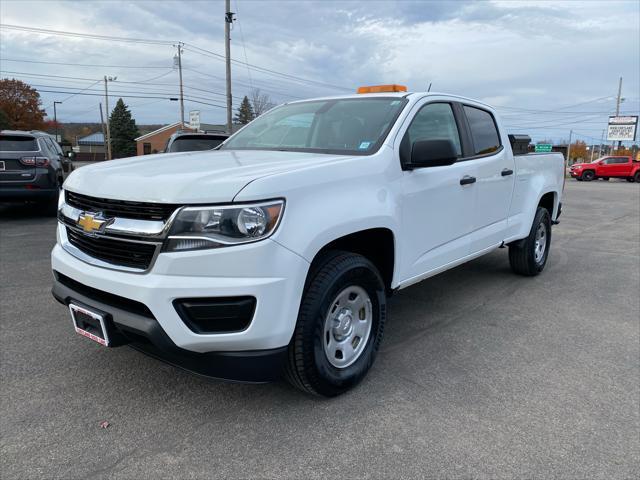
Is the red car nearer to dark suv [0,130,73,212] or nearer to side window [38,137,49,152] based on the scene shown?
side window [38,137,49,152]

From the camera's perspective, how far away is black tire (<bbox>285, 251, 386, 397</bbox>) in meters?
2.56

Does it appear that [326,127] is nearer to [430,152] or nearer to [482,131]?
[430,152]

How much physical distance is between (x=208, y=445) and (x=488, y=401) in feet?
5.41

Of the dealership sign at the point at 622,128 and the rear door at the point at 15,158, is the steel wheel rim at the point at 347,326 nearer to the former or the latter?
the rear door at the point at 15,158

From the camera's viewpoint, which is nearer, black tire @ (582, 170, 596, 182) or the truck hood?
the truck hood

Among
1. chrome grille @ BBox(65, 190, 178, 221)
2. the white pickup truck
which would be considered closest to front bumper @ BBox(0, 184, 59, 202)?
the white pickup truck

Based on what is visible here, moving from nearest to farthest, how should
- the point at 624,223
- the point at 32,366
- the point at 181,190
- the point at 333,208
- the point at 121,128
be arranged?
the point at 181,190
the point at 333,208
the point at 32,366
the point at 624,223
the point at 121,128

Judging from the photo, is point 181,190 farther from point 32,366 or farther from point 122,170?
point 32,366

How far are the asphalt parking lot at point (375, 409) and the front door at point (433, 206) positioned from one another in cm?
69

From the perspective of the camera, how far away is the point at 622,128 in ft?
184

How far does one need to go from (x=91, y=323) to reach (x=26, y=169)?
7.73m

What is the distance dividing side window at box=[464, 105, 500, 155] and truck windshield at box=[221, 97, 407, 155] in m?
1.05

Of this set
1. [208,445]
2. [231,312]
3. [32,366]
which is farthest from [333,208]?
[32,366]

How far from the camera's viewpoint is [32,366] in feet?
10.7
